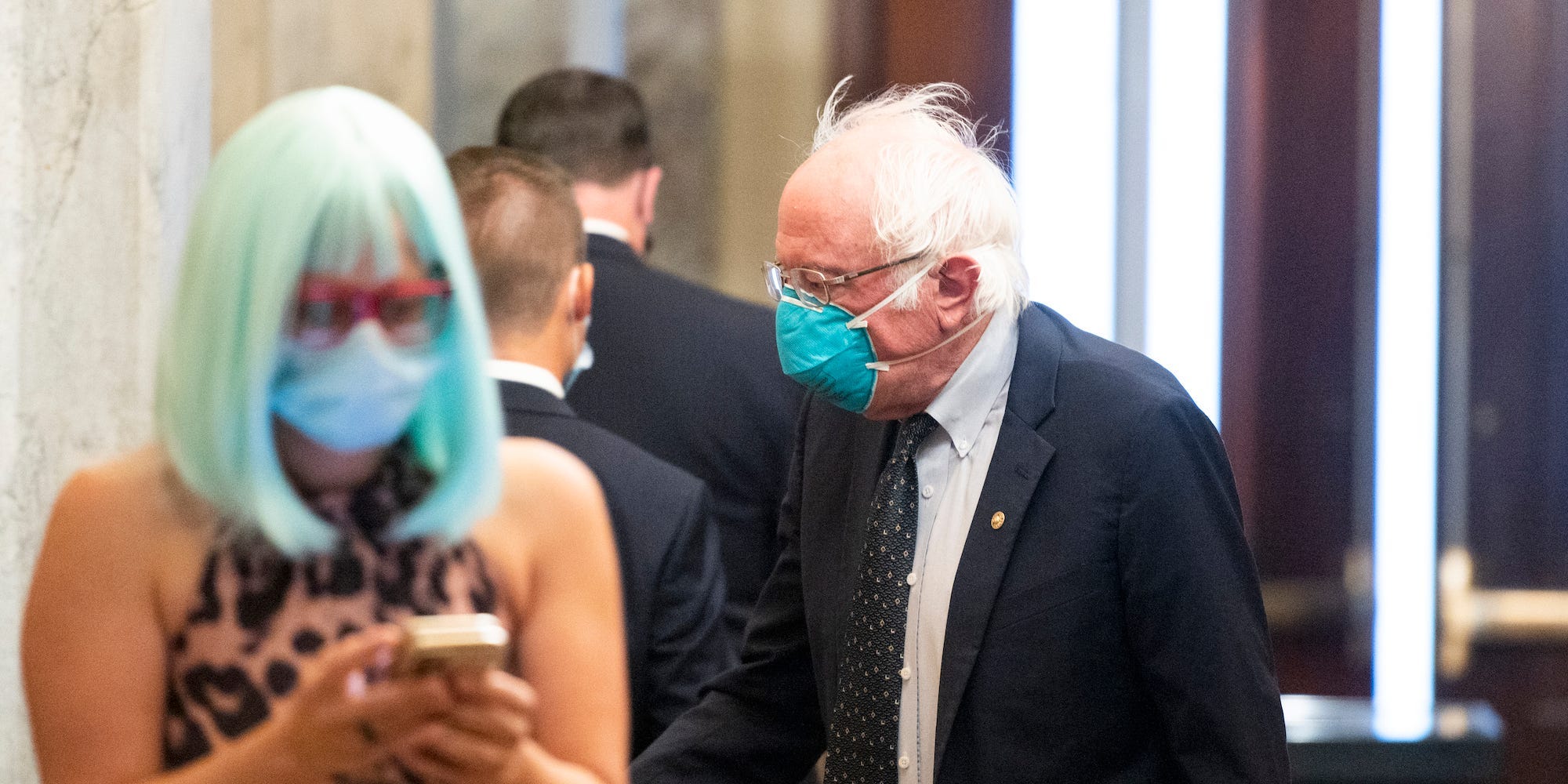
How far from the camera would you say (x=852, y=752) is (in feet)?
6.08

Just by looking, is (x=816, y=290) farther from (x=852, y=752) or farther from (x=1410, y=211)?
(x=1410, y=211)

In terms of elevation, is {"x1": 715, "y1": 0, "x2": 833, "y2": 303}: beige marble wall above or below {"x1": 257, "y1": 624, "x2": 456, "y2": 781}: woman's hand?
above

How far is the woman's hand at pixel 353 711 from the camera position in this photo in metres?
1.01

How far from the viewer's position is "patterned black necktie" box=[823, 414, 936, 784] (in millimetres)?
1838

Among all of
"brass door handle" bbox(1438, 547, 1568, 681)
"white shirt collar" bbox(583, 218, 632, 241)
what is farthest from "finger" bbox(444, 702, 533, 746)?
"brass door handle" bbox(1438, 547, 1568, 681)

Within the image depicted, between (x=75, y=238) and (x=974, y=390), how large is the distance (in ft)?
4.30

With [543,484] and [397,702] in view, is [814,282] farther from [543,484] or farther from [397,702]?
[397,702]

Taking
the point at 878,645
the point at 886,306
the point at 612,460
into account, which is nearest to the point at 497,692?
the point at 878,645

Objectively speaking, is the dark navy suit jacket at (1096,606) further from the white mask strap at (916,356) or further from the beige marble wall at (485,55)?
the beige marble wall at (485,55)

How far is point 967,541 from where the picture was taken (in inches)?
72.0

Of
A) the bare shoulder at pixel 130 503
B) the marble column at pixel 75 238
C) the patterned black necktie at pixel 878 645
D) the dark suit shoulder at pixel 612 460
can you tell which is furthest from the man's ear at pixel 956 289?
the marble column at pixel 75 238

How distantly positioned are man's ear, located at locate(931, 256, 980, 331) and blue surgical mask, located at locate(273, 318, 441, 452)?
912 mm

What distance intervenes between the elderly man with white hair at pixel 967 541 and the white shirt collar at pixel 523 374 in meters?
0.36

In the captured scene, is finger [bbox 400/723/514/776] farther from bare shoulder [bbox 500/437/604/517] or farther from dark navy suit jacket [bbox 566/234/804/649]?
dark navy suit jacket [bbox 566/234/804/649]
